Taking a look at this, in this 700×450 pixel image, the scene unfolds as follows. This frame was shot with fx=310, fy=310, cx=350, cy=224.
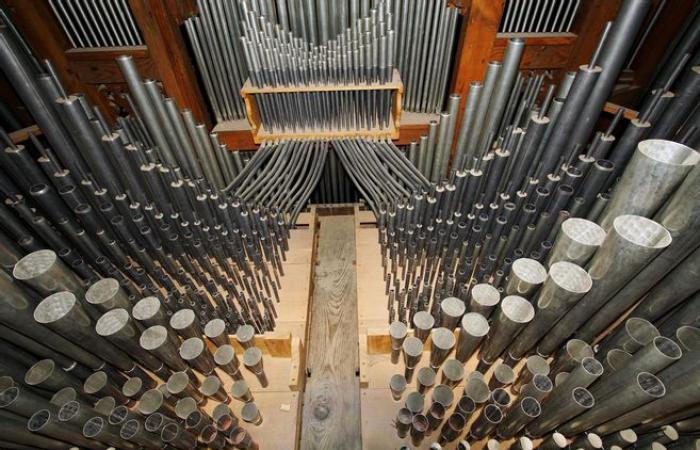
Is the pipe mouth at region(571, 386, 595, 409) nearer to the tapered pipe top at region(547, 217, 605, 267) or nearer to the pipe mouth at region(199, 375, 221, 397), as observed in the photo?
the tapered pipe top at region(547, 217, 605, 267)

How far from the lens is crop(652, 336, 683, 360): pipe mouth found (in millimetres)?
1062

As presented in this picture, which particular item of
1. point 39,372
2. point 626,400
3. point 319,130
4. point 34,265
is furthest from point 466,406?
point 319,130

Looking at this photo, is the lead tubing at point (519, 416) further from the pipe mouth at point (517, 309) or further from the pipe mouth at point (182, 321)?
the pipe mouth at point (182, 321)

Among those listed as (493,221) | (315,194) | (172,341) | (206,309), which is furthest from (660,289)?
(315,194)

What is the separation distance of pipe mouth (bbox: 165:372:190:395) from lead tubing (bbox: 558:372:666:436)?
198 centimetres

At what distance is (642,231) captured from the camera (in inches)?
45.9

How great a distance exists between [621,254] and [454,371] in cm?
107

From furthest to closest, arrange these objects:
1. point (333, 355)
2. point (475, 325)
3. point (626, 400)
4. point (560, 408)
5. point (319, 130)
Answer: point (319, 130) → point (333, 355) → point (475, 325) → point (560, 408) → point (626, 400)

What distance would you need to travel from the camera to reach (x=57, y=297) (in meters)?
1.43

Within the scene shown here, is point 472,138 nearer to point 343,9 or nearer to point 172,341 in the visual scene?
point 343,9

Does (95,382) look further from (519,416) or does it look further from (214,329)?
(519,416)

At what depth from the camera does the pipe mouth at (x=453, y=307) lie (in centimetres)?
185

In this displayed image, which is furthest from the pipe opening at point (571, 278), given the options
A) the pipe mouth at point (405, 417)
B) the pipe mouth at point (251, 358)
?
the pipe mouth at point (251, 358)

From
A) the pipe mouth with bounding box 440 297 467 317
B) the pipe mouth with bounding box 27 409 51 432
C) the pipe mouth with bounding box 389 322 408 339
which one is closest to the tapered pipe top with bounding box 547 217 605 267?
the pipe mouth with bounding box 440 297 467 317
